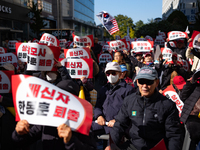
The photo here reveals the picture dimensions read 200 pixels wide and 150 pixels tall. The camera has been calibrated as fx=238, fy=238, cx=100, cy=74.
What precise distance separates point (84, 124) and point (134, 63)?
5.72m

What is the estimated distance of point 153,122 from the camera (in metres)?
2.62

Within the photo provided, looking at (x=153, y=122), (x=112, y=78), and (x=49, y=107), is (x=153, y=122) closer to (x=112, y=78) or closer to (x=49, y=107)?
(x=49, y=107)

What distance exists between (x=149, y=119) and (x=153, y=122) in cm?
5

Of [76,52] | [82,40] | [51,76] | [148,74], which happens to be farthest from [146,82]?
[82,40]

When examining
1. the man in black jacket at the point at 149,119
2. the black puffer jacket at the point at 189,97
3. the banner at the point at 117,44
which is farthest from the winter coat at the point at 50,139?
the banner at the point at 117,44

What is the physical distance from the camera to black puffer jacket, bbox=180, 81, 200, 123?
3.43 meters

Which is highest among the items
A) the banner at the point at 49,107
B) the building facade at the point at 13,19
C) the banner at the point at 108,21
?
the building facade at the point at 13,19

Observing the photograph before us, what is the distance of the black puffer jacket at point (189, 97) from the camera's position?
343 centimetres

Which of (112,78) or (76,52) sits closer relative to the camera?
(112,78)

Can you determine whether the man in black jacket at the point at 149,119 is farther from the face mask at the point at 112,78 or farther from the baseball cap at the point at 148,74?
the face mask at the point at 112,78

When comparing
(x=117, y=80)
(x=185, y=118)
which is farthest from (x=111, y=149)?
(x=117, y=80)

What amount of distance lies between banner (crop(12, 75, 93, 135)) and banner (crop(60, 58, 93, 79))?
2987mm

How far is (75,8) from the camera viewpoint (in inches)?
2504

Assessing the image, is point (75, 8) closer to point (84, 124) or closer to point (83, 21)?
point (83, 21)
